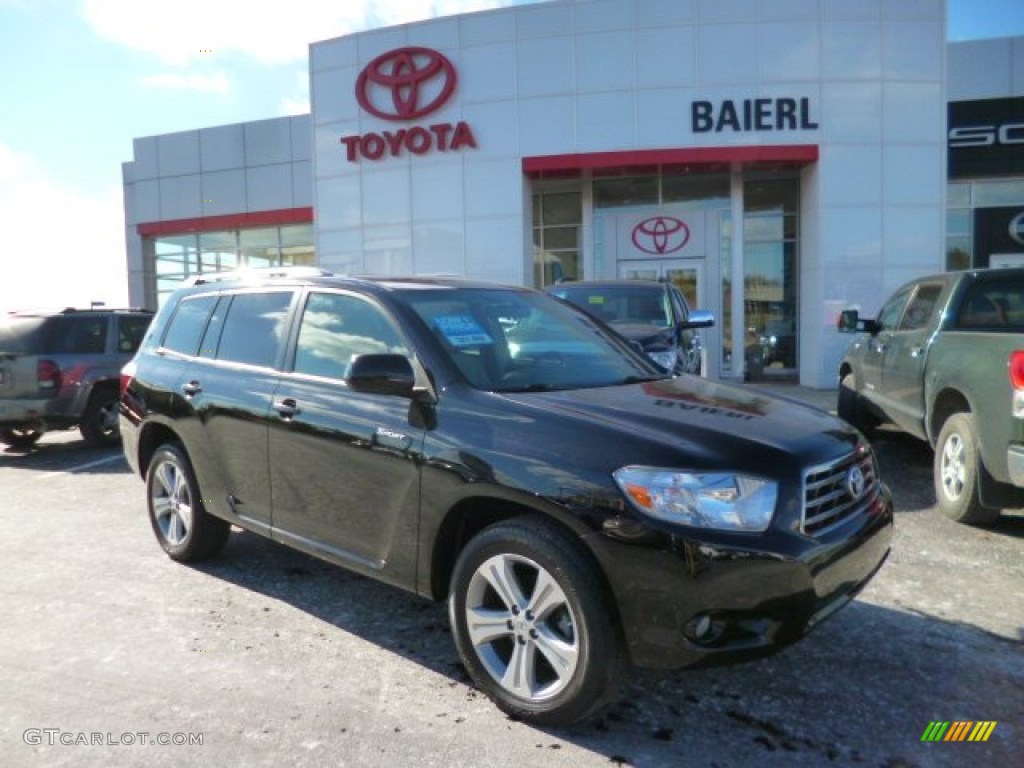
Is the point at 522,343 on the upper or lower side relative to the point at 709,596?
upper

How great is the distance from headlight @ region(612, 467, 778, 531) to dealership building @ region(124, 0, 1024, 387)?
1356cm

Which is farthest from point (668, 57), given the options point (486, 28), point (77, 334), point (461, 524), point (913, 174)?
point (461, 524)

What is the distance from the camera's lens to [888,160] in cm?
1502

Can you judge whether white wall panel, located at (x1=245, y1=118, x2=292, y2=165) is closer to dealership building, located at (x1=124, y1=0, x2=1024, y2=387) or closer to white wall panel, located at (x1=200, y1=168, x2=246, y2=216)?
white wall panel, located at (x1=200, y1=168, x2=246, y2=216)

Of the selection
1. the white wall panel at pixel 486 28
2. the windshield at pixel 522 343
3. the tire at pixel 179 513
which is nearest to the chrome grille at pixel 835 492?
the windshield at pixel 522 343

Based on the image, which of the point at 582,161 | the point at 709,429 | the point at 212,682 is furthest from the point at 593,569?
the point at 582,161

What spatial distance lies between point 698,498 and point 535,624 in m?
0.77

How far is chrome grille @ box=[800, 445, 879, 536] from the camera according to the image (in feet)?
9.21

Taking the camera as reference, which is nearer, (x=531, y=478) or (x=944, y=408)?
(x=531, y=478)

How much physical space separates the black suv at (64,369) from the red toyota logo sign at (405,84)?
865 centimetres

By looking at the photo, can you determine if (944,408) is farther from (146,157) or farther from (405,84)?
(146,157)

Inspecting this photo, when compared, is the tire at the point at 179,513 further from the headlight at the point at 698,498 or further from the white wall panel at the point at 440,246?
the white wall panel at the point at 440,246

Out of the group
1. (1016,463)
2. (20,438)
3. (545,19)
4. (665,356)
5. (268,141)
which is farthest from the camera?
(268,141)

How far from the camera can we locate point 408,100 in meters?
16.4
